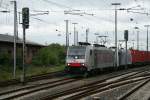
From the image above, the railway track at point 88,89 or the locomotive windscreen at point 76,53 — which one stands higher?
the locomotive windscreen at point 76,53

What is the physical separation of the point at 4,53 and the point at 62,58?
24.7 meters

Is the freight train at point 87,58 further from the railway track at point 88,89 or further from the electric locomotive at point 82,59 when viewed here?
the railway track at point 88,89

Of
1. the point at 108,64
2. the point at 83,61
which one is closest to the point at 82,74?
the point at 83,61

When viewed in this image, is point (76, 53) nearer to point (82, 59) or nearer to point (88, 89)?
point (82, 59)

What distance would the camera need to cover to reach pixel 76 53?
36656 mm

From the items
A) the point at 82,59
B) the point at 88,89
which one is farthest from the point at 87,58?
the point at 88,89

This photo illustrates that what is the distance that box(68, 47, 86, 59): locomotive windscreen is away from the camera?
3634 cm

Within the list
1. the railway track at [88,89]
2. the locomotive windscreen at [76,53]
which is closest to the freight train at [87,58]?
the locomotive windscreen at [76,53]

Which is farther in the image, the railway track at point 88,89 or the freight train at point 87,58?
the freight train at point 87,58

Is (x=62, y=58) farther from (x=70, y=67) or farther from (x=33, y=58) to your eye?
(x=70, y=67)

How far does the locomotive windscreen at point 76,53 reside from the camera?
3634cm

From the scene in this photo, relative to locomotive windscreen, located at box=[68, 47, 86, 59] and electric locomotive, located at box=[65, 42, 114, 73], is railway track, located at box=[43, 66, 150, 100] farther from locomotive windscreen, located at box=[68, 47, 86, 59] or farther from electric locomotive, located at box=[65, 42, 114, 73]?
locomotive windscreen, located at box=[68, 47, 86, 59]

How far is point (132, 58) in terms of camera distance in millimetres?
62031

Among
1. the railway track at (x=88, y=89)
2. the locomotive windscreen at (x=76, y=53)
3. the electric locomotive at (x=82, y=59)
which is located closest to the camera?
the railway track at (x=88, y=89)
